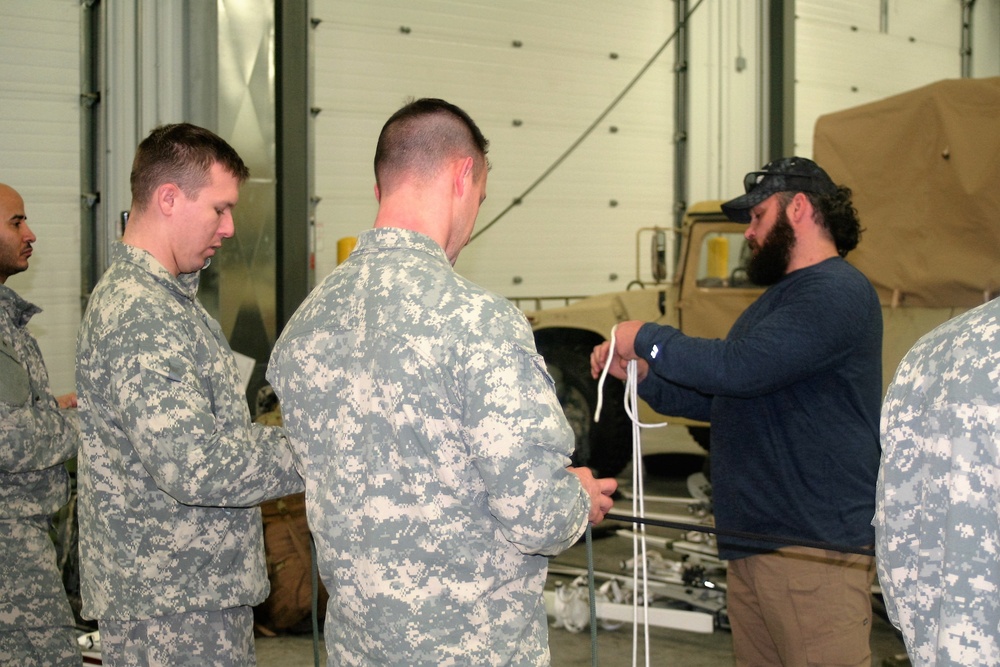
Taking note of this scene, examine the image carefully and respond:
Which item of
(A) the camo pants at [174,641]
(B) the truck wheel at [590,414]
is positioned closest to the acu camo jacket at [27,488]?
(A) the camo pants at [174,641]

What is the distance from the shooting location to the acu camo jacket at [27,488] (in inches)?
118

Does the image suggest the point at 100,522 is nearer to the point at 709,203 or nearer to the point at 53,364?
the point at 53,364

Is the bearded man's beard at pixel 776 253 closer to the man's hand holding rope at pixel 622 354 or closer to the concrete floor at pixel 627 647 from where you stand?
the man's hand holding rope at pixel 622 354

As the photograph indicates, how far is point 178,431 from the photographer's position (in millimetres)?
2230

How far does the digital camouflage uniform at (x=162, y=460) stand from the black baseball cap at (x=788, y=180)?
162 cm

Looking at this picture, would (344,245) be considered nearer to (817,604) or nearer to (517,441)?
(817,604)

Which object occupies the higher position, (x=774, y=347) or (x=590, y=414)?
(x=774, y=347)

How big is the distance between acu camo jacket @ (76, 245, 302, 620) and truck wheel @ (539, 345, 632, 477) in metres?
5.33

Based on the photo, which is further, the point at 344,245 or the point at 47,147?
the point at 344,245

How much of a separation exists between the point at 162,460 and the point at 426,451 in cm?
81

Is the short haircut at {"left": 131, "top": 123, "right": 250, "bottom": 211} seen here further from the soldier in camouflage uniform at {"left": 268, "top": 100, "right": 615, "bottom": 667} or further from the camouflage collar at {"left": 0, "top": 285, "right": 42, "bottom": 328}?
the camouflage collar at {"left": 0, "top": 285, "right": 42, "bottom": 328}

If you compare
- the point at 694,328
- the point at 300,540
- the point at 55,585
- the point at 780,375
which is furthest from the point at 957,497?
the point at 694,328

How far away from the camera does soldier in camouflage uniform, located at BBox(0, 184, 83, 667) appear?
302 cm

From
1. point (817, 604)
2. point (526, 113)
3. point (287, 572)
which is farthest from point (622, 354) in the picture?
point (526, 113)
